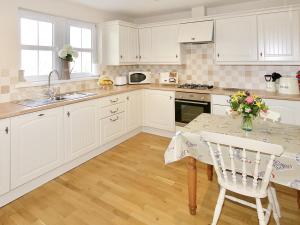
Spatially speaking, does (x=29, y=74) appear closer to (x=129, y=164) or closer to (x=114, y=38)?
(x=114, y=38)

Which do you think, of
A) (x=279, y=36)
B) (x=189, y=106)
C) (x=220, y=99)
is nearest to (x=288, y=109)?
(x=220, y=99)

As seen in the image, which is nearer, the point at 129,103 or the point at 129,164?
the point at 129,164

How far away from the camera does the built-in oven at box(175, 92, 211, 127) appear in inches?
135

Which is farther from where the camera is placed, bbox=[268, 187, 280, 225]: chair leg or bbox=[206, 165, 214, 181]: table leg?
bbox=[206, 165, 214, 181]: table leg

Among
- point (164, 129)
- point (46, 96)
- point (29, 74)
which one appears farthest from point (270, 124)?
point (29, 74)

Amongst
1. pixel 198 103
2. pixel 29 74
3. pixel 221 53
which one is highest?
pixel 221 53

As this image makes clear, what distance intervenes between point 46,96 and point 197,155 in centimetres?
223

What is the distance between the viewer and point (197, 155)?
1.75m

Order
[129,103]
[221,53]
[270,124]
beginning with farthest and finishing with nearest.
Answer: [129,103] < [221,53] < [270,124]

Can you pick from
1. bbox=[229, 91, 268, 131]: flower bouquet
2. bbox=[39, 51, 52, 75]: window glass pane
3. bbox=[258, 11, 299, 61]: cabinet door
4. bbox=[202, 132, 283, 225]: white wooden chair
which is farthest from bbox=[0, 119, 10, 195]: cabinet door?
bbox=[258, 11, 299, 61]: cabinet door

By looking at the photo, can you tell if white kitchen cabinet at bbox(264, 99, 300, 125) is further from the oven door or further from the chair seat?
the chair seat

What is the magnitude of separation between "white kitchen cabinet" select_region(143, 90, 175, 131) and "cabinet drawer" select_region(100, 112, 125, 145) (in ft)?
1.93

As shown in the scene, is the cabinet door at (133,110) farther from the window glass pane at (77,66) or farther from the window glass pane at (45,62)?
the window glass pane at (45,62)

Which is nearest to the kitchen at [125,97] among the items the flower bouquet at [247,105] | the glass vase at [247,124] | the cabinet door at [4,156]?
the cabinet door at [4,156]
